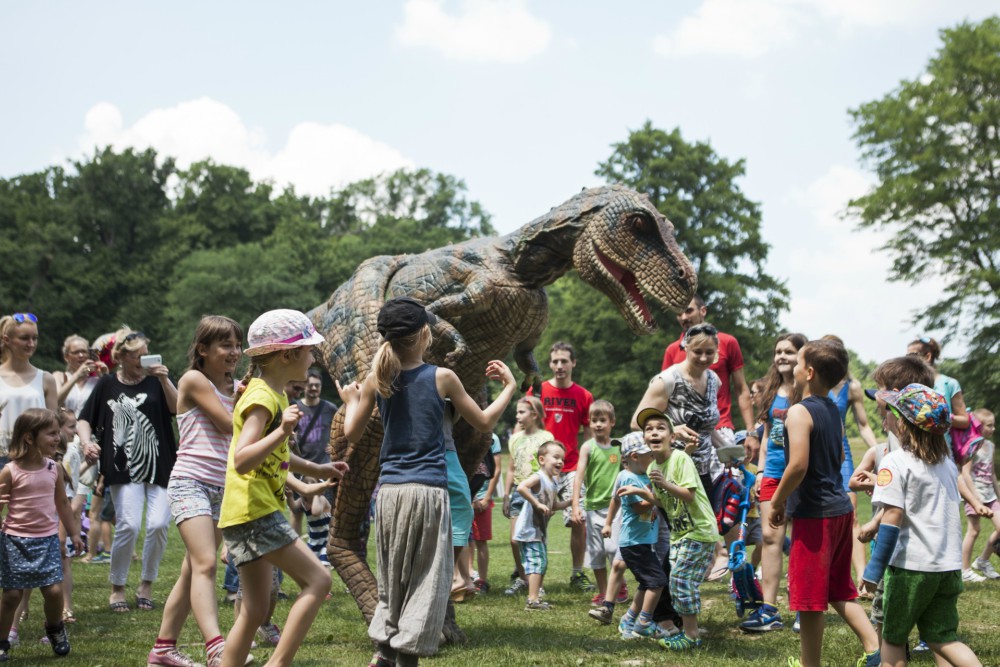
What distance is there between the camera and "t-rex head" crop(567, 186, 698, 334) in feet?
18.9

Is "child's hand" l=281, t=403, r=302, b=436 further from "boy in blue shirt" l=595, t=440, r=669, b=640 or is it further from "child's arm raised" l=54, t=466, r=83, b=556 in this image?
"boy in blue shirt" l=595, t=440, r=669, b=640

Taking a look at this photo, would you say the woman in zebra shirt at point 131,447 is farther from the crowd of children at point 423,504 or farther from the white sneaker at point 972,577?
the white sneaker at point 972,577

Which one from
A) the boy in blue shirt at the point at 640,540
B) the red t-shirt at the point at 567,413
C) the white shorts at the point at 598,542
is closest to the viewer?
the boy in blue shirt at the point at 640,540

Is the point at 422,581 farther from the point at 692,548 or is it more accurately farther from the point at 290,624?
the point at 692,548

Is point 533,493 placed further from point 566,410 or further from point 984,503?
point 984,503

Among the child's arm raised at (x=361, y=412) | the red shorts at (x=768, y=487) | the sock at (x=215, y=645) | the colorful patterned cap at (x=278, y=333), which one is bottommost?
the sock at (x=215, y=645)

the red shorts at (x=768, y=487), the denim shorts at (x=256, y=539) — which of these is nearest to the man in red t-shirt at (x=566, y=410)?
the red shorts at (x=768, y=487)

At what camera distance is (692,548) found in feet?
19.3

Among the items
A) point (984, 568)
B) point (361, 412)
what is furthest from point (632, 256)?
point (984, 568)

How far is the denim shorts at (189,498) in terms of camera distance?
470 centimetres

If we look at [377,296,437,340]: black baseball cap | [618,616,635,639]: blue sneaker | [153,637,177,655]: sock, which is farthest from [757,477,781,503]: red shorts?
[153,637,177,655]: sock

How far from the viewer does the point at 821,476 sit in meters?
4.66

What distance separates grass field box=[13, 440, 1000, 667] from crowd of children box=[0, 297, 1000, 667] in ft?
0.70

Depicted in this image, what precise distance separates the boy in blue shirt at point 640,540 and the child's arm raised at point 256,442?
2479mm
